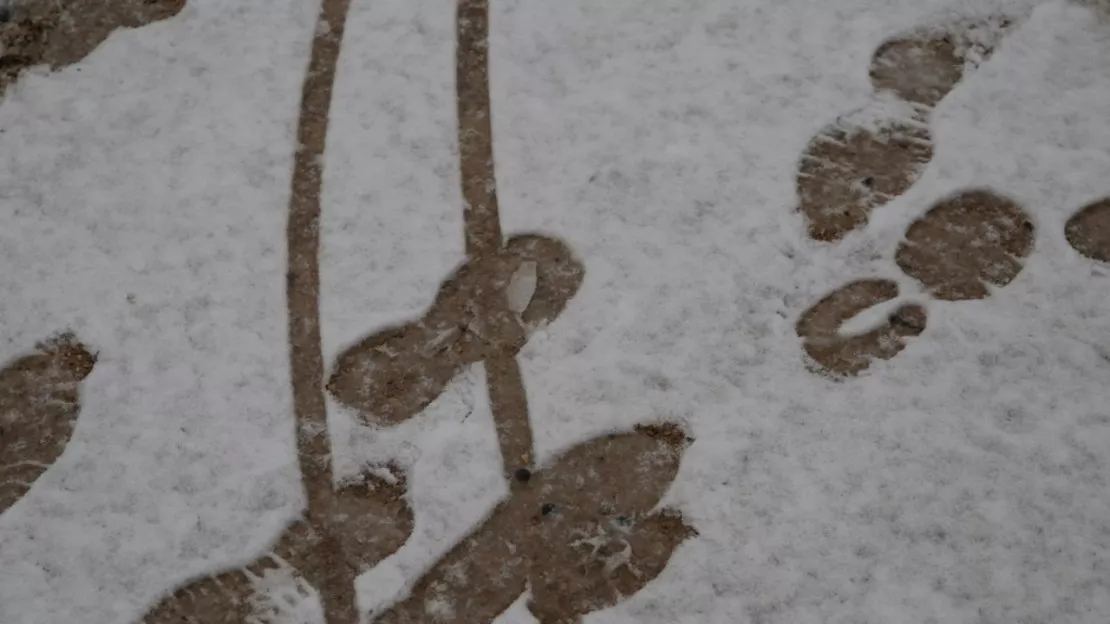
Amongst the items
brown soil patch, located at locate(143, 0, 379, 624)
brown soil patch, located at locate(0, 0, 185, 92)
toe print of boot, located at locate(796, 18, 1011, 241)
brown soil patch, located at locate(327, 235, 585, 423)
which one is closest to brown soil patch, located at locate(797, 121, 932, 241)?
toe print of boot, located at locate(796, 18, 1011, 241)

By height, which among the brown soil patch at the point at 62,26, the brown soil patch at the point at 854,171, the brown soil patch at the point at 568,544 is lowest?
the brown soil patch at the point at 568,544

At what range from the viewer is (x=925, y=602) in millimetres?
1096

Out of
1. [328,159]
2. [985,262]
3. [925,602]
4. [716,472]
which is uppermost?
[328,159]

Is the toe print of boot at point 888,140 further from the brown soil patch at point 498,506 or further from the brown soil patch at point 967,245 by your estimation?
the brown soil patch at point 498,506

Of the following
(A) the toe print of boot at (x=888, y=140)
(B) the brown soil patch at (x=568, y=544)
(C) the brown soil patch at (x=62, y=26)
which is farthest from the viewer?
(C) the brown soil patch at (x=62, y=26)

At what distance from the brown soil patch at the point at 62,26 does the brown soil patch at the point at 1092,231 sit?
1.19 meters

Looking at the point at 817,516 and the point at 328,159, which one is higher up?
the point at 328,159

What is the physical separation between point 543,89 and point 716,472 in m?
0.54

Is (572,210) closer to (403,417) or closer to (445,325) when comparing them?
(445,325)

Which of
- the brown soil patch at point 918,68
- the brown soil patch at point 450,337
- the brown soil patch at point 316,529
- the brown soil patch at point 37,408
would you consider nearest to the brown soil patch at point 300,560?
the brown soil patch at point 316,529

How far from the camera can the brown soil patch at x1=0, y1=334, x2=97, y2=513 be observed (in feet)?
3.84

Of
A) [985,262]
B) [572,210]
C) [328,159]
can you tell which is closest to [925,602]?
[985,262]

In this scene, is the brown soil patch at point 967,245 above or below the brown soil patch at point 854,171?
below

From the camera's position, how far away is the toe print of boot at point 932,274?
1.16 meters
